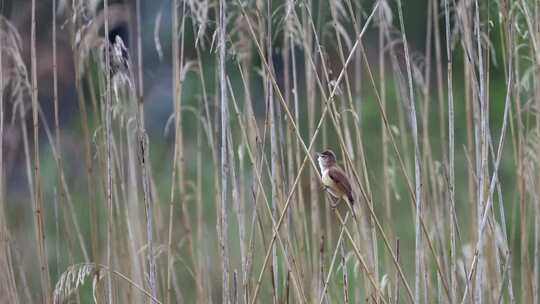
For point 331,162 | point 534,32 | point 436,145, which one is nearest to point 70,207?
point 331,162

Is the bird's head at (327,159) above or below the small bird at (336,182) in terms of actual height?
above

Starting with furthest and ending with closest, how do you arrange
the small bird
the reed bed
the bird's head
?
the bird's head, the small bird, the reed bed

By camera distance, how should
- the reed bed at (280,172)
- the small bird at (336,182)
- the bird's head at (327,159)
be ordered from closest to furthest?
1. the reed bed at (280,172)
2. the small bird at (336,182)
3. the bird's head at (327,159)

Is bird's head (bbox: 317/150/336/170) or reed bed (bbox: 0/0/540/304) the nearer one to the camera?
reed bed (bbox: 0/0/540/304)

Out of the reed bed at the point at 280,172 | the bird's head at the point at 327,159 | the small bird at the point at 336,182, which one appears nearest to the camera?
the reed bed at the point at 280,172

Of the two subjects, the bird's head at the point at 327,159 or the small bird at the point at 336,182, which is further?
the bird's head at the point at 327,159

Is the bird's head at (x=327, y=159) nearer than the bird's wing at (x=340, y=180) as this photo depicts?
No

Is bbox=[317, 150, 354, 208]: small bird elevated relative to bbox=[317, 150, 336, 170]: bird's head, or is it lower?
lower

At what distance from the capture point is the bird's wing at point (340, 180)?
2.98m

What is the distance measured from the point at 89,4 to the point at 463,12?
3.80 feet

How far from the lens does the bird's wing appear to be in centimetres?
298

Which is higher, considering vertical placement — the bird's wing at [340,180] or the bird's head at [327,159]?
the bird's head at [327,159]

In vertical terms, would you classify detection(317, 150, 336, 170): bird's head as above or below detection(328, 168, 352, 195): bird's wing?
above

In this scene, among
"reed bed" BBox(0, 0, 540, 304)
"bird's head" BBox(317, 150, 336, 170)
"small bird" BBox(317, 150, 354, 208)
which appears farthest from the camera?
"bird's head" BBox(317, 150, 336, 170)
